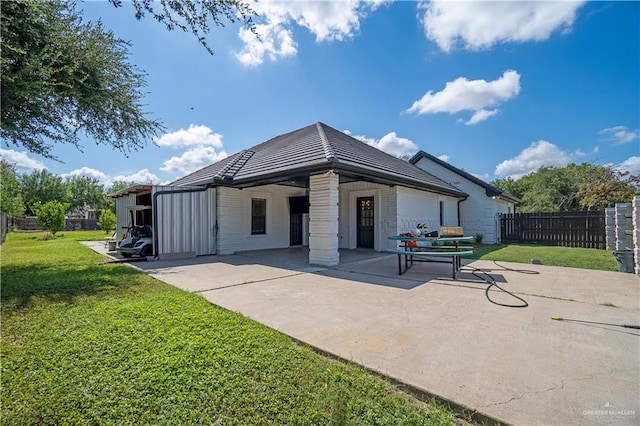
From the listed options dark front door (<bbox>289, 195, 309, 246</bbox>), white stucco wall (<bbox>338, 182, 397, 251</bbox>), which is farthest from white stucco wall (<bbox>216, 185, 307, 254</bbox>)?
white stucco wall (<bbox>338, 182, 397, 251</bbox>)

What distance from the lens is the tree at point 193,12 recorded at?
453cm

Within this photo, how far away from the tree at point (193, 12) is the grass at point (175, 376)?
488 cm

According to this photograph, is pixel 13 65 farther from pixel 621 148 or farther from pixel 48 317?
pixel 621 148

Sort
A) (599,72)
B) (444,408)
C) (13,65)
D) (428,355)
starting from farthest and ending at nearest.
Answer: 1. (599,72)
2. (13,65)
3. (428,355)
4. (444,408)

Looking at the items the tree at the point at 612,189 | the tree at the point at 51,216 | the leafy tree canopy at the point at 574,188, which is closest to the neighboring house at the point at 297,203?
the tree at the point at 51,216

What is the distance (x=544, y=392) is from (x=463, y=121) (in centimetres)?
1896

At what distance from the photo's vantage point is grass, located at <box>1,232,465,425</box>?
198 centimetres

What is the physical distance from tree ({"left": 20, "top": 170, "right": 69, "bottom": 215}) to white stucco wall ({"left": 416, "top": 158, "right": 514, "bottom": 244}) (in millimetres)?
50470

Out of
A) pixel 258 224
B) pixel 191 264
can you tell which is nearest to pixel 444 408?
pixel 191 264

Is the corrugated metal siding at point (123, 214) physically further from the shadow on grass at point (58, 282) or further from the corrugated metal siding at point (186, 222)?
the shadow on grass at point (58, 282)

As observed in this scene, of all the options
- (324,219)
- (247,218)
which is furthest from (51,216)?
(324,219)

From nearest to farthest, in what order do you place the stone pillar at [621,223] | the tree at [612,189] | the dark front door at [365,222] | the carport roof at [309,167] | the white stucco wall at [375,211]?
1. the carport roof at [309,167]
2. the stone pillar at [621,223]
3. the white stucco wall at [375,211]
4. the dark front door at [365,222]
5. the tree at [612,189]

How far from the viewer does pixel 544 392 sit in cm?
221

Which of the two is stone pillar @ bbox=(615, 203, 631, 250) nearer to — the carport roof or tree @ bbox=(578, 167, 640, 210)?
the carport roof
